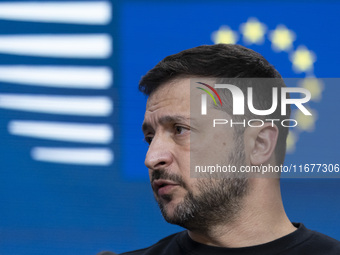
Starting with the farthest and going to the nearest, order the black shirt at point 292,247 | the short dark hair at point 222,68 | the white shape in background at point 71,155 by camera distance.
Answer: the white shape in background at point 71,155
the short dark hair at point 222,68
the black shirt at point 292,247

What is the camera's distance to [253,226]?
1.34 meters

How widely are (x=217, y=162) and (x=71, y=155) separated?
2.62 ft

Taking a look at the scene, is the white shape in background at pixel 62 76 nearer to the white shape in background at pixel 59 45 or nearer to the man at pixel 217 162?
the white shape in background at pixel 59 45

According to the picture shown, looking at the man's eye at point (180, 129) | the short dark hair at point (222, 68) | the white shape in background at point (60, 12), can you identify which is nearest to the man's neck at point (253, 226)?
the short dark hair at point (222, 68)

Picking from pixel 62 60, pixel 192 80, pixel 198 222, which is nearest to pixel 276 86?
pixel 192 80

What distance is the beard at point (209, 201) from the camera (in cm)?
130

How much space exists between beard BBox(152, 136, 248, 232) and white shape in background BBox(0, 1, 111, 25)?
2.94ft

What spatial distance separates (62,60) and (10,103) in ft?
0.93

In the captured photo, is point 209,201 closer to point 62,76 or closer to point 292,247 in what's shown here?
point 292,247

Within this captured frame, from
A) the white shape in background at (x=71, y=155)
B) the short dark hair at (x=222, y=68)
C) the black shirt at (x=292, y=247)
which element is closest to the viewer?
the black shirt at (x=292, y=247)

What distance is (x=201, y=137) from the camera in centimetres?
134

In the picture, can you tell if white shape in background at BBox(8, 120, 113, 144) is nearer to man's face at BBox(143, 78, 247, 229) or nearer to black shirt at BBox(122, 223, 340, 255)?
man's face at BBox(143, 78, 247, 229)

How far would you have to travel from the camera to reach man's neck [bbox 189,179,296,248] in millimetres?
1333

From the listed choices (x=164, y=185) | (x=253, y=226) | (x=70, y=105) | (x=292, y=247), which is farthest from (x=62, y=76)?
(x=292, y=247)
